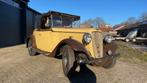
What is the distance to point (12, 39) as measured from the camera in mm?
19766

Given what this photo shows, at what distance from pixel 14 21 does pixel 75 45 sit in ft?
48.0

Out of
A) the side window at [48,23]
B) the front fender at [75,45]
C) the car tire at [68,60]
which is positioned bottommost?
the car tire at [68,60]

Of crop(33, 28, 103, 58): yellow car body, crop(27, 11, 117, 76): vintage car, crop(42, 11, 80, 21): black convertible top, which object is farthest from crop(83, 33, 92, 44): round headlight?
crop(42, 11, 80, 21): black convertible top

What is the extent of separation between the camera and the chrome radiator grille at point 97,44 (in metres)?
7.03

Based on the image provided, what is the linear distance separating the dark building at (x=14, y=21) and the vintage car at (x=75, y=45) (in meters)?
6.09

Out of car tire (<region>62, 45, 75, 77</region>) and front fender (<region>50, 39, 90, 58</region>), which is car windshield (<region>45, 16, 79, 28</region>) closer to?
front fender (<region>50, 39, 90, 58</region>)

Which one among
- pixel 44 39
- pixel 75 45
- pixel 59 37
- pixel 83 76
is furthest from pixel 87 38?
pixel 44 39

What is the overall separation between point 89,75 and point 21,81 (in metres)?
2.32

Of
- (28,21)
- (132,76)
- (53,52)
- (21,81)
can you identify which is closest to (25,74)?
(21,81)

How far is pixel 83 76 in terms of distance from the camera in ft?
24.1

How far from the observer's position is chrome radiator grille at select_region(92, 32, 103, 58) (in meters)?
7.03

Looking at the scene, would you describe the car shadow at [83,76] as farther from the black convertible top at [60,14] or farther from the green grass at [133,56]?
the green grass at [133,56]

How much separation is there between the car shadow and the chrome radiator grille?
76cm

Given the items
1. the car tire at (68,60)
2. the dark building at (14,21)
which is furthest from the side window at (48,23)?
the dark building at (14,21)
